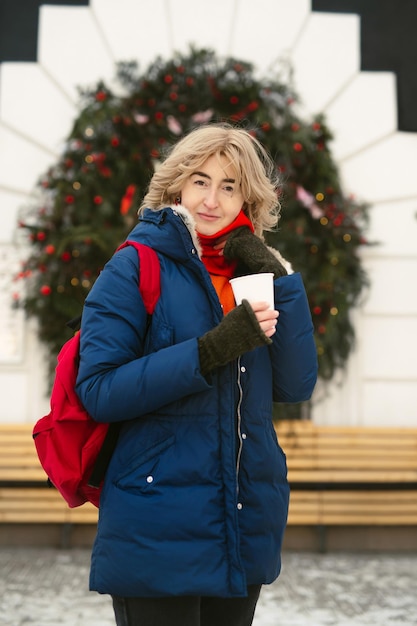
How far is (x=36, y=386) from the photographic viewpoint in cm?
516

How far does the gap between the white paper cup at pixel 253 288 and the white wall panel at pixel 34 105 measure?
3.97 metres

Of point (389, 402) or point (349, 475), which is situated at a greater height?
point (389, 402)

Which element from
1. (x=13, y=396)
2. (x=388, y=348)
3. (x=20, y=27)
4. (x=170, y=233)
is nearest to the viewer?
(x=170, y=233)

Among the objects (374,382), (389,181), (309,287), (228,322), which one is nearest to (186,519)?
(228,322)

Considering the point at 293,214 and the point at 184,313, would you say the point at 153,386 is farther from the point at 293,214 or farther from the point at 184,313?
the point at 293,214

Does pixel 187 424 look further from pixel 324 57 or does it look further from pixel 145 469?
pixel 324 57

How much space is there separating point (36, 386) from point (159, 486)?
375cm

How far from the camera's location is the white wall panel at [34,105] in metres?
5.27

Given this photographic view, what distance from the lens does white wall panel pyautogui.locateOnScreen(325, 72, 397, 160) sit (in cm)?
534

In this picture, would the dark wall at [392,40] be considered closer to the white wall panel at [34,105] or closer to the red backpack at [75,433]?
the white wall panel at [34,105]

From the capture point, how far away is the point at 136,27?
17.4 feet

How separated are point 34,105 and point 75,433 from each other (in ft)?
13.5

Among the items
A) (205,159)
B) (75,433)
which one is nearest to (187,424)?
(75,433)

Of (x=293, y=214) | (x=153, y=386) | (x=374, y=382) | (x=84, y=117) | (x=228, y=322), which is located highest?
(x=84, y=117)
